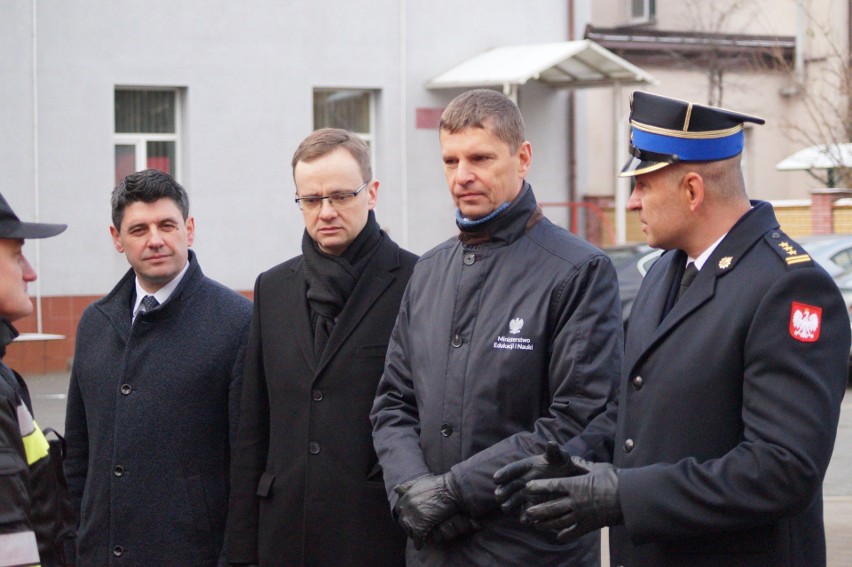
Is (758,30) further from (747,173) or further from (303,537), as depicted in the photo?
(303,537)

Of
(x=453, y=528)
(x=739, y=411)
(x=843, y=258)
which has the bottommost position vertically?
(x=453, y=528)

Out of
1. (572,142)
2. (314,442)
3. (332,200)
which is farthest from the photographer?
(572,142)

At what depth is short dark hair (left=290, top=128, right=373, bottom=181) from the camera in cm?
432

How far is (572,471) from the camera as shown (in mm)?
3186

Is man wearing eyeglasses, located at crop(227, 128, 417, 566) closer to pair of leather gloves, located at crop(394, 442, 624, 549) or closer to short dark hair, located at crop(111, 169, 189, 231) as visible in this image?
short dark hair, located at crop(111, 169, 189, 231)

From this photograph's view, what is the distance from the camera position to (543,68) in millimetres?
18703

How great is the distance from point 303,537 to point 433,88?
51.4 feet

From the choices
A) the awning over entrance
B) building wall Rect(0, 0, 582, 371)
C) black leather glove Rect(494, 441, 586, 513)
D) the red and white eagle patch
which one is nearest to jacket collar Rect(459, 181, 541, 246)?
black leather glove Rect(494, 441, 586, 513)

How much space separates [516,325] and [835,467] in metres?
7.19

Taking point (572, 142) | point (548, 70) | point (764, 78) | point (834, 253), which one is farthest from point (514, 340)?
point (764, 78)

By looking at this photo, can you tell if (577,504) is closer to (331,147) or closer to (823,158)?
(331,147)

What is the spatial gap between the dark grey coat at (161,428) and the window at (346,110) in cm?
1454

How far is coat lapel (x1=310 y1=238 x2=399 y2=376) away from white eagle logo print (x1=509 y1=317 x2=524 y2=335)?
0.73 meters

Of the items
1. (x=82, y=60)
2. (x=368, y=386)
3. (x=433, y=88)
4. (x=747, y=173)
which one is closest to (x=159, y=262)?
(x=368, y=386)
